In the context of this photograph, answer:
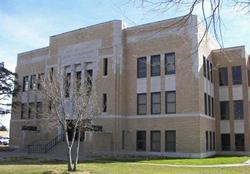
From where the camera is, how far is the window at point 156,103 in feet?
114

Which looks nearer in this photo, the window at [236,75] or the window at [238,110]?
the window at [238,110]

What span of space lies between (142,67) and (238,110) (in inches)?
447

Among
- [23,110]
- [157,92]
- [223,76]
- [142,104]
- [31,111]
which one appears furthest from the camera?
[23,110]

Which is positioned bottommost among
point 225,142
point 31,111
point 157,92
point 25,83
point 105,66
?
point 225,142

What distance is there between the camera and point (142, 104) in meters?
36.0

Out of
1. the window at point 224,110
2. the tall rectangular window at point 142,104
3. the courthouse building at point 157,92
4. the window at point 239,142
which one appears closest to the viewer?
the courthouse building at point 157,92

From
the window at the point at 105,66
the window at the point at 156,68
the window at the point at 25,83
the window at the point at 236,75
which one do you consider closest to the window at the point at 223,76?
the window at the point at 236,75

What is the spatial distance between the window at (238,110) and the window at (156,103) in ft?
29.8

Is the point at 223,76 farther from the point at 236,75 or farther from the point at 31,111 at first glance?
the point at 31,111

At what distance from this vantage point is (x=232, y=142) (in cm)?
3775

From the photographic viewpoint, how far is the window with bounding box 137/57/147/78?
119 feet

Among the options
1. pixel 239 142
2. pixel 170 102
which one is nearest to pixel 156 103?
pixel 170 102

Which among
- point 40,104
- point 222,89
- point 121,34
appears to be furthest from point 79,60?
point 222,89

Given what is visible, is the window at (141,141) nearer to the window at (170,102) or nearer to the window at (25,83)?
the window at (170,102)
